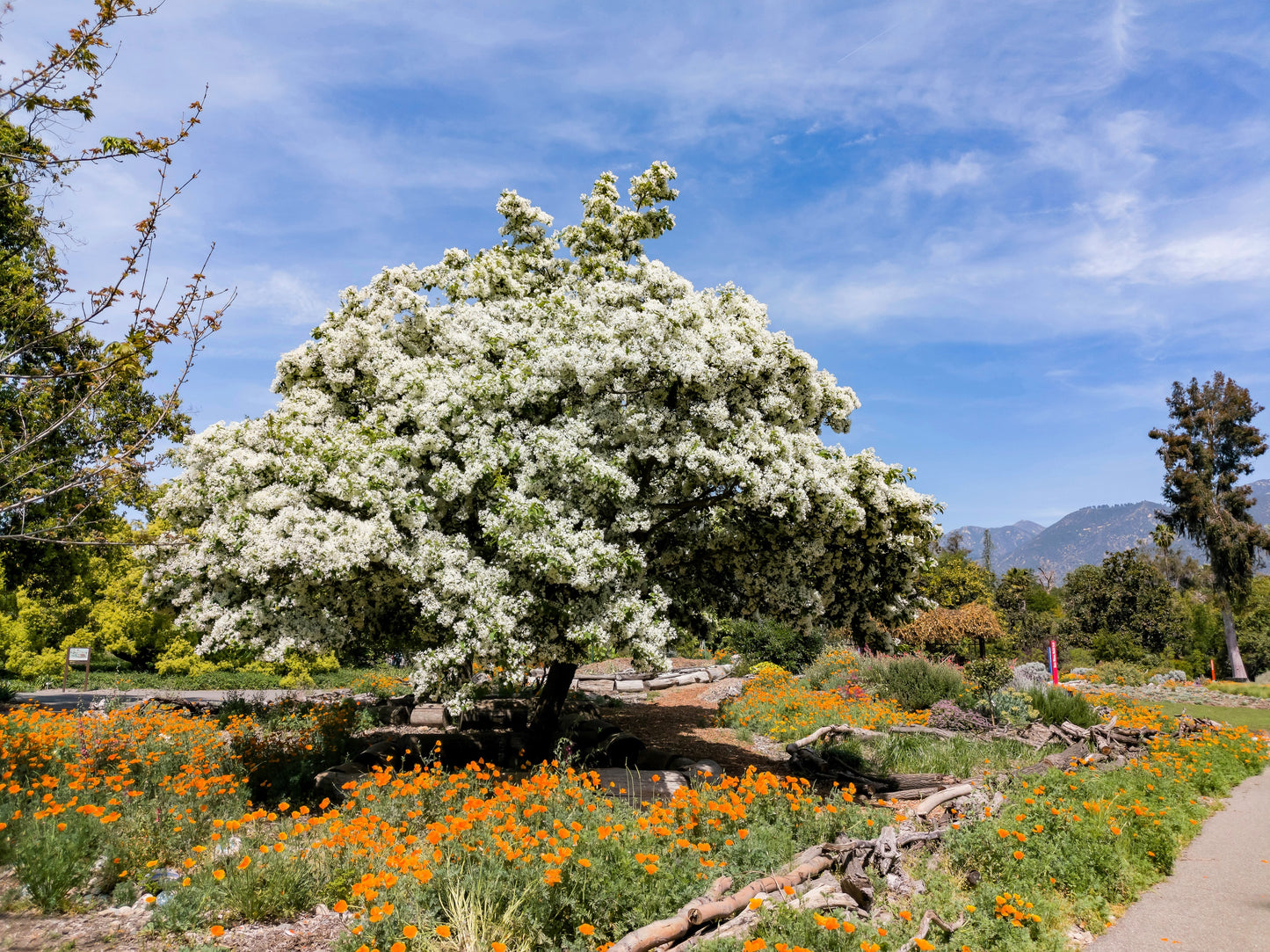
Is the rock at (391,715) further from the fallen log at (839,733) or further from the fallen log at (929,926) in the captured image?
the fallen log at (929,926)

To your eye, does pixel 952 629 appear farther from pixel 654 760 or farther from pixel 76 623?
pixel 76 623

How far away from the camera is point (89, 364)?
5316 mm

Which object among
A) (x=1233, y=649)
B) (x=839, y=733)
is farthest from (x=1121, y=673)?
(x=839, y=733)

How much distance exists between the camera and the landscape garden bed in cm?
465

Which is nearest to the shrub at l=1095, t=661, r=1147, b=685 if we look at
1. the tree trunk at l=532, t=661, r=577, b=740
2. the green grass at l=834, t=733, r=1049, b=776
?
the green grass at l=834, t=733, r=1049, b=776

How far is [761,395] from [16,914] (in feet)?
27.3

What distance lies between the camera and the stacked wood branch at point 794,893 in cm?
445

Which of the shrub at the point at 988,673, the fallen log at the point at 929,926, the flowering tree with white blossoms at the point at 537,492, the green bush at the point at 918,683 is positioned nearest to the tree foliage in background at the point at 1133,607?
the green bush at the point at 918,683

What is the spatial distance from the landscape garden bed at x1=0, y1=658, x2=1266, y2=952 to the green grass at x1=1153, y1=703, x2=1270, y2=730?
12.0 metres

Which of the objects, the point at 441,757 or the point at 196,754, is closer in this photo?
the point at 196,754

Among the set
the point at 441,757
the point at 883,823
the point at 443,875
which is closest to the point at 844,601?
the point at 883,823

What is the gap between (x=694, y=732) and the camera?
1412 cm

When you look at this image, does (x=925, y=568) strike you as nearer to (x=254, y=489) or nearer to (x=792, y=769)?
(x=792, y=769)

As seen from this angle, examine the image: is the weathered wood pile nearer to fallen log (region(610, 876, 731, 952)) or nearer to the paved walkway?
the paved walkway
